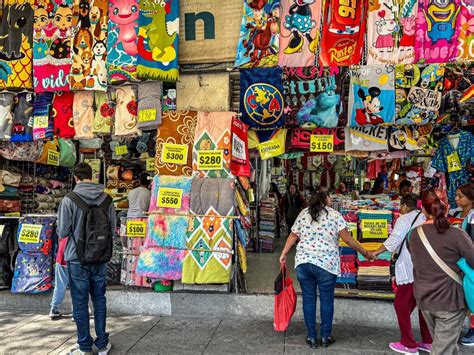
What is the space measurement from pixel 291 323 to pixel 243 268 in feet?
3.05

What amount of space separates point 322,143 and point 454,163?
2023 millimetres

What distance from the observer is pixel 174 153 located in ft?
18.4

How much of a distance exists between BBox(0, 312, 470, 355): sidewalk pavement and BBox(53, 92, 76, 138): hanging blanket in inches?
103

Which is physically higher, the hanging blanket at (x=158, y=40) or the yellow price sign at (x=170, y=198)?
the hanging blanket at (x=158, y=40)

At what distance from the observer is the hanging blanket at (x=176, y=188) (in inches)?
215

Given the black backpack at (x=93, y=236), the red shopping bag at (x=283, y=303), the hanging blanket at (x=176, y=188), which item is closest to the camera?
the black backpack at (x=93, y=236)

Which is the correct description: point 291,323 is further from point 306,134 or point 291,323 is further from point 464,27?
point 464,27

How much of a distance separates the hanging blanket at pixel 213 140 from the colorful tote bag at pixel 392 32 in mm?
2128

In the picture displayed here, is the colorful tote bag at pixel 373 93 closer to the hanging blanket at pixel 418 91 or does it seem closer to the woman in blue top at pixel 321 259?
the hanging blanket at pixel 418 91

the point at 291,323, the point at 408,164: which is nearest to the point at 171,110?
the point at 291,323

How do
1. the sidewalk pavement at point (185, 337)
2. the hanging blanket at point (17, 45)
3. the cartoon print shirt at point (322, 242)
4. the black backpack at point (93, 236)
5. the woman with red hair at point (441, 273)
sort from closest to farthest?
the woman with red hair at point (441, 273) → the black backpack at point (93, 236) → the cartoon print shirt at point (322, 242) → the sidewalk pavement at point (185, 337) → the hanging blanket at point (17, 45)

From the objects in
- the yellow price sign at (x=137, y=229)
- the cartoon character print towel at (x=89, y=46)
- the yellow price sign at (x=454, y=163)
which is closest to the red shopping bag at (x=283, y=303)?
the yellow price sign at (x=137, y=229)

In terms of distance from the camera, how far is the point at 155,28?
5652mm

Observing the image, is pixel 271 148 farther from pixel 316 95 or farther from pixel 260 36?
pixel 260 36
